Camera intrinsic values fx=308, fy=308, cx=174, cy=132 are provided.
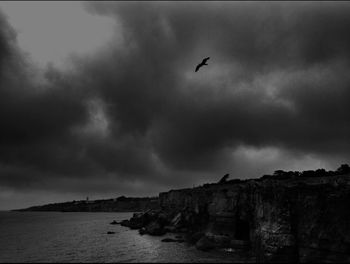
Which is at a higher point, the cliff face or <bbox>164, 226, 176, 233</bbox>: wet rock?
the cliff face

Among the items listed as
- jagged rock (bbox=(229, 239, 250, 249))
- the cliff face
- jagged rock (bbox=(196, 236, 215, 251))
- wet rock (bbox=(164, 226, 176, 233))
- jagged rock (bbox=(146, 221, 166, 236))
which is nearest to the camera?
the cliff face

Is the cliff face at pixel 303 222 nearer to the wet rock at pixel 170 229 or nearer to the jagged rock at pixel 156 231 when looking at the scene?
the jagged rock at pixel 156 231

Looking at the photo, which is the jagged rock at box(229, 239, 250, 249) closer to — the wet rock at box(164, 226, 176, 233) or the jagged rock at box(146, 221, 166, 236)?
the jagged rock at box(146, 221, 166, 236)

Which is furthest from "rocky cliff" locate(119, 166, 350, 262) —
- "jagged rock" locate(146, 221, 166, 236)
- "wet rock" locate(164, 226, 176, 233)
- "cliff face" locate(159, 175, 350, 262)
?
"wet rock" locate(164, 226, 176, 233)

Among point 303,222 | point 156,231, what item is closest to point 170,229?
point 156,231

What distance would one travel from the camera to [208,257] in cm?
4209

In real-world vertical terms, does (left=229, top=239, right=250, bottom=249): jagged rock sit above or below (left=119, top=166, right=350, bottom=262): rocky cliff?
below

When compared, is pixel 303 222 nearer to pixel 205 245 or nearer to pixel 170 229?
pixel 205 245

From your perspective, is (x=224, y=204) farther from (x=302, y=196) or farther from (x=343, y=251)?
(x=343, y=251)

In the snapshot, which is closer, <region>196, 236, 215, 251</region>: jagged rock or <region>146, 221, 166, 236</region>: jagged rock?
<region>196, 236, 215, 251</region>: jagged rock

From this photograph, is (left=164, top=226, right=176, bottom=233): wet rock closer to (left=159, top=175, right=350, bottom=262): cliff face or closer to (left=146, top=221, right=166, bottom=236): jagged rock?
(left=146, top=221, right=166, bottom=236): jagged rock

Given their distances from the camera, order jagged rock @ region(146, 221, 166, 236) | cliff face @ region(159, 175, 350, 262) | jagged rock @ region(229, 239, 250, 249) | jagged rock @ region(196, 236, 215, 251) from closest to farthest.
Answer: cliff face @ region(159, 175, 350, 262) → jagged rock @ region(229, 239, 250, 249) → jagged rock @ region(196, 236, 215, 251) → jagged rock @ region(146, 221, 166, 236)

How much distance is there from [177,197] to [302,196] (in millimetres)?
64322

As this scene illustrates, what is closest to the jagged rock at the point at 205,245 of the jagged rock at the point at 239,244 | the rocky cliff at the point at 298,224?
the rocky cliff at the point at 298,224
